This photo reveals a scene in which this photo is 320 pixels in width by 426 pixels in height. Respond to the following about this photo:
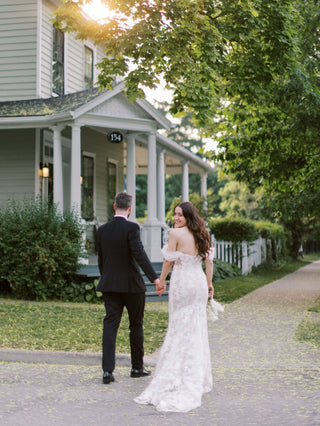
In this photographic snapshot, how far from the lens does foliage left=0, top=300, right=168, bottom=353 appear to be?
8180 millimetres

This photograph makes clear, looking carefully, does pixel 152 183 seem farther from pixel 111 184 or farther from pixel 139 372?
pixel 139 372

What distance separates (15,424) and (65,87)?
14.8 meters

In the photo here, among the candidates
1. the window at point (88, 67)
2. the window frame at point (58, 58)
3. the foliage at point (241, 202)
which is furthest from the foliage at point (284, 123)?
the foliage at point (241, 202)

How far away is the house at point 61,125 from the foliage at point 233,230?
13.4 feet

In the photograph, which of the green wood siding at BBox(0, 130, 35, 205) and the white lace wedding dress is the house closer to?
the green wood siding at BBox(0, 130, 35, 205)

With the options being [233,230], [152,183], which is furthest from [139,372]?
[233,230]

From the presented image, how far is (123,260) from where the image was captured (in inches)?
257

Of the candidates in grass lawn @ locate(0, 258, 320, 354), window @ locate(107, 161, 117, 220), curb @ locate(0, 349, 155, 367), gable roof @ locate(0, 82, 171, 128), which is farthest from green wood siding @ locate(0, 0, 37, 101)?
curb @ locate(0, 349, 155, 367)

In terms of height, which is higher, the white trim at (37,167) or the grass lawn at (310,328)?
the white trim at (37,167)

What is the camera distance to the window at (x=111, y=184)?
20.0 m

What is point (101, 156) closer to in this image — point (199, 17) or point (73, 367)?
point (199, 17)

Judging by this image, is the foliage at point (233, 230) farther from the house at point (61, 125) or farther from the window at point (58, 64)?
the window at point (58, 64)

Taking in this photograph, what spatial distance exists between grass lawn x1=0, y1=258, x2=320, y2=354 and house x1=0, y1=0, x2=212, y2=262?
3.00m

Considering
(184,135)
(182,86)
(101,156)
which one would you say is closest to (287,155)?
(182,86)
